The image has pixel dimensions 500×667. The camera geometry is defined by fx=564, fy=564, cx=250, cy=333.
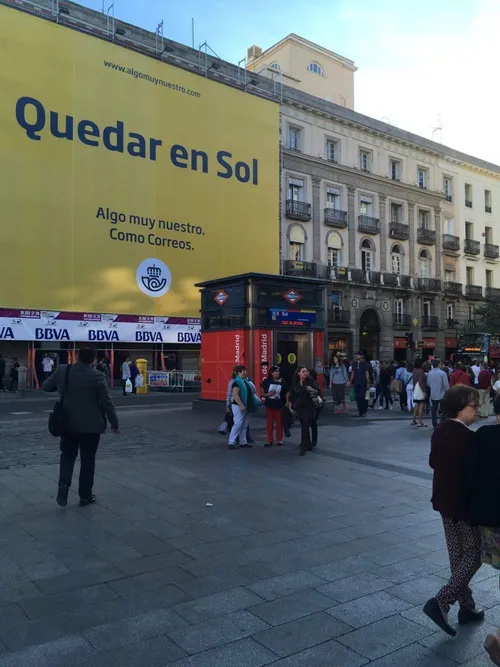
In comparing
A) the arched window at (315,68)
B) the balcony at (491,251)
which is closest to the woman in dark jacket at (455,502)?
the arched window at (315,68)

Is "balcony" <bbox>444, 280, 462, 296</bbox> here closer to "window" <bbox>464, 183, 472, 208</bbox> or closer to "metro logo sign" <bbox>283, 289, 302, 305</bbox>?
"window" <bbox>464, 183, 472, 208</bbox>

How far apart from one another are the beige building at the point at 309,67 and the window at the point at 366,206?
9.24 m

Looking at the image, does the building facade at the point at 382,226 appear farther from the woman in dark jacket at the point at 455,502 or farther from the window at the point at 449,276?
the woman in dark jacket at the point at 455,502

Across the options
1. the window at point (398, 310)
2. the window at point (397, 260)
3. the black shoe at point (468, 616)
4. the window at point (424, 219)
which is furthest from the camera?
the window at point (424, 219)

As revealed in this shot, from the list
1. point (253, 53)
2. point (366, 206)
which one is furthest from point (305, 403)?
point (253, 53)

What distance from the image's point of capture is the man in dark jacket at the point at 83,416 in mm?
6031

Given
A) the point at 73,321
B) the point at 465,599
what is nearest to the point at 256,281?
the point at 465,599

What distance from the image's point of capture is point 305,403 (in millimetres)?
9648

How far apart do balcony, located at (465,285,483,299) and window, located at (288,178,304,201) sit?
1897cm

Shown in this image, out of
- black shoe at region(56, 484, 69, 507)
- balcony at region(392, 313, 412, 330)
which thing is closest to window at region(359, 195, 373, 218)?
balcony at region(392, 313, 412, 330)

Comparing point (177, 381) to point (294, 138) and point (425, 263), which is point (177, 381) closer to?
point (294, 138)

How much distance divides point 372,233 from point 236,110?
46.9 feet

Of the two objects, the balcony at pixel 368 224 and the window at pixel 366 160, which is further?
the window at pixel 366 160

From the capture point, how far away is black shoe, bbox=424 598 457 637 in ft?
11.2
